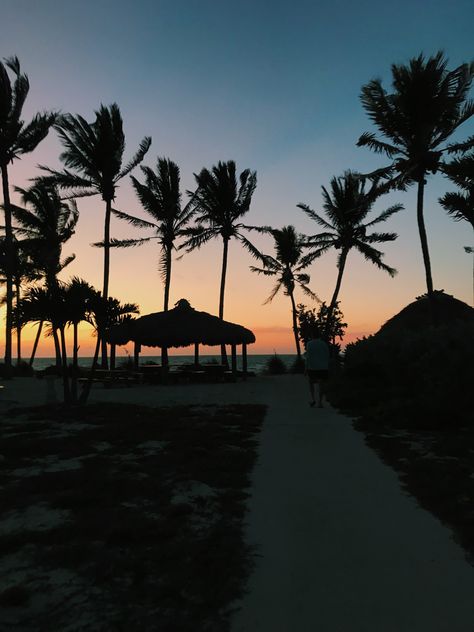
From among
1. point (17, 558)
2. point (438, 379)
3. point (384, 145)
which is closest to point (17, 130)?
point (384, 145)

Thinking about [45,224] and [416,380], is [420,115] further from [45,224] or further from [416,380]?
[45,224]

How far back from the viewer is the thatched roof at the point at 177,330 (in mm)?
20656

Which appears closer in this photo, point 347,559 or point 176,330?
point 347,559

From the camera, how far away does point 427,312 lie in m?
27.0

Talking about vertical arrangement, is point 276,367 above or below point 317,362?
above

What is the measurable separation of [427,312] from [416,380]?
16.9 metres

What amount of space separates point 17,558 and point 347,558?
2.11 m

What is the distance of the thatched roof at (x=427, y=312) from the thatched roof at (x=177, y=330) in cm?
945

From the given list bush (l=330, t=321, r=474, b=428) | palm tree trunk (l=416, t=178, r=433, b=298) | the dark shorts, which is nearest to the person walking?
the dark shorts

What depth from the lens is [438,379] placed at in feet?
30.3

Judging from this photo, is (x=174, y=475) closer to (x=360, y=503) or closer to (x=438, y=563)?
(x=360, y=503)

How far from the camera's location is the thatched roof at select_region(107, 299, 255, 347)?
20.7 meters

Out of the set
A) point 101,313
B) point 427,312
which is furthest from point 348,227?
point 101,313

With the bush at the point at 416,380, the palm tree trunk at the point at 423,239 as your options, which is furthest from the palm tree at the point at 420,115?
the bush at the point at 416,380
